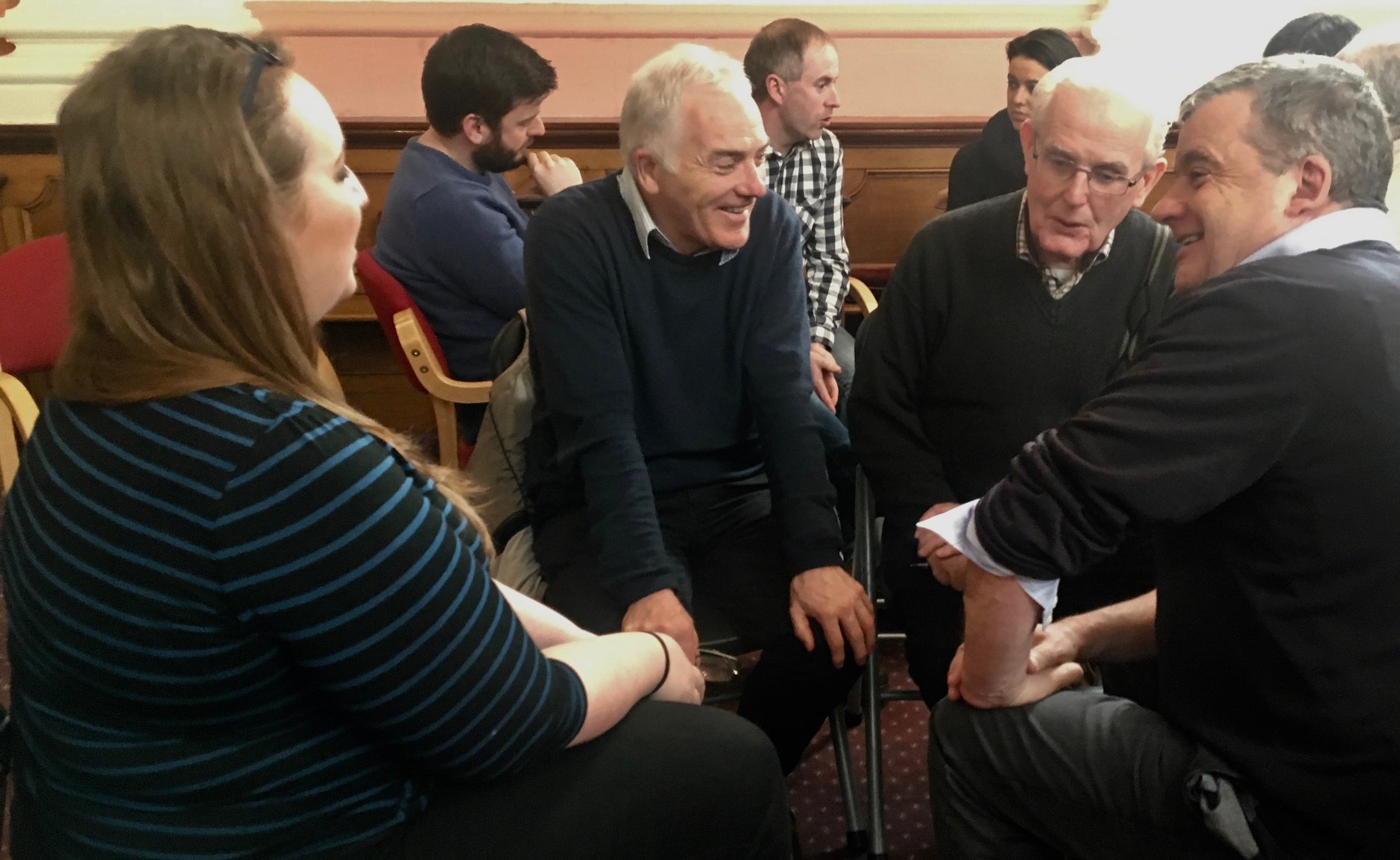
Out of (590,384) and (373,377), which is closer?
(590,384)

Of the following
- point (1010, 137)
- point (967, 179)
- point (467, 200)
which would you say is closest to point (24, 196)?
point (467, 200)

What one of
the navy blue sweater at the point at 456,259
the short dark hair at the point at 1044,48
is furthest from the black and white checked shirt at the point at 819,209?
the navy blue sweater at the point at 456,259

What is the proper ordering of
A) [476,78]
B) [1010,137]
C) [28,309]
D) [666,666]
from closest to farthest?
[666,666] → [28,309] → [476,78] → [1010,137]

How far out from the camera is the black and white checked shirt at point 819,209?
2918 millimetres

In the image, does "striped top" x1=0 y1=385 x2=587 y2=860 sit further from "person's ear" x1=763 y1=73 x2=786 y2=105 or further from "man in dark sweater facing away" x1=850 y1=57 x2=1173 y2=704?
"person's ear" x1=763 y1=73 x2=786 y2=105

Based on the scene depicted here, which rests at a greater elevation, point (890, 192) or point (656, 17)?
point (656, 17)

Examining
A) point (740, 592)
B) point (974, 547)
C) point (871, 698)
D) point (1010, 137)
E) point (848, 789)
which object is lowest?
point (848, 789)

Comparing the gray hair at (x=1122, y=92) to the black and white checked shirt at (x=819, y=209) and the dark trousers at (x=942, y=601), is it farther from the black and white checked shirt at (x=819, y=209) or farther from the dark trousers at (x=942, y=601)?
the black and white checked shirt at (x=819, y=209)

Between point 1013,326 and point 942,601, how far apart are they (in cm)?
48

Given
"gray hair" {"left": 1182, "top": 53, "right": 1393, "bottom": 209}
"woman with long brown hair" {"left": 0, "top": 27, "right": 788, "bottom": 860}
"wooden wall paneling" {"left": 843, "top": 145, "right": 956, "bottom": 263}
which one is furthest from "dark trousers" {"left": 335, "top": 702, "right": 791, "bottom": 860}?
"wooden wall paneling" {"left": 843, "top": 145, "right": 956, "bottom": 263}

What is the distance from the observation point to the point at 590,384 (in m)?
1.70

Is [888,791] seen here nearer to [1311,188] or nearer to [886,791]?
[886,791]

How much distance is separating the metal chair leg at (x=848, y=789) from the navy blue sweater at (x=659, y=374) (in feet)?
1.30

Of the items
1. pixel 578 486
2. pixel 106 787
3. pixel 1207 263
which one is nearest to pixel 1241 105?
pixel 1207 263
